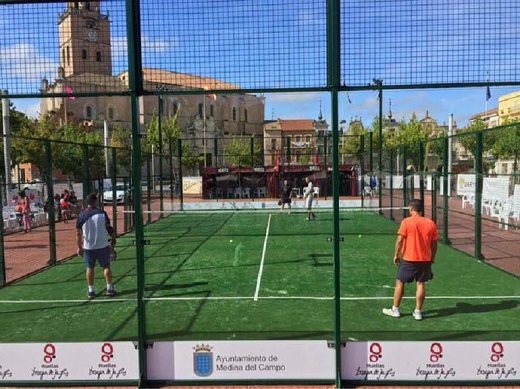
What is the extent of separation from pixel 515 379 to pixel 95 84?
5.38 metres

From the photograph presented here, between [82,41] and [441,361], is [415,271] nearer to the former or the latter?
[441,361]

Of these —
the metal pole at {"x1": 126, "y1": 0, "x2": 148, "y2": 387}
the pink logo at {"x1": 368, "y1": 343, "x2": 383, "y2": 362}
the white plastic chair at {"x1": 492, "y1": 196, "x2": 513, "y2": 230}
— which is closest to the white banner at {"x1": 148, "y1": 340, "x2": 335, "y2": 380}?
the pink logo at {"x1": 368, "y1": 343, "x2": 383, "y2": 362}

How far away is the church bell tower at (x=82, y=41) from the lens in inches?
191

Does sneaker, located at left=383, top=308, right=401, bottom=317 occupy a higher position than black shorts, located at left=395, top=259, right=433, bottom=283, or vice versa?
black shorts, located at left=395, top=259, right=433, bottom=283

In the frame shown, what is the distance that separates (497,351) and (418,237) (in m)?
2.20

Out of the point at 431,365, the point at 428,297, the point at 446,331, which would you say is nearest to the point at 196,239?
the point at 428,297

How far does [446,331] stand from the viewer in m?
6.45

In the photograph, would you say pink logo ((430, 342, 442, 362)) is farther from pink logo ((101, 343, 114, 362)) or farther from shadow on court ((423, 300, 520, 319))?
pink logo ((101, 343, 114, 362))

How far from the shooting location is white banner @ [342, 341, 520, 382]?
15.9 ft

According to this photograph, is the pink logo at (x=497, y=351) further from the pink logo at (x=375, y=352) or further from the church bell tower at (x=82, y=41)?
the church bell tower at (x=82, y=41)

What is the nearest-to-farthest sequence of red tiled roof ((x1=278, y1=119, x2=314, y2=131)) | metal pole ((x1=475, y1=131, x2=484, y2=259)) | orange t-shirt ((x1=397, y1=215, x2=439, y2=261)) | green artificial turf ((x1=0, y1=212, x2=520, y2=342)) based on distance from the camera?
green artificial turf ((x1=0, y1=212, x2=520, y2=342))
orange t-shirt ((x1=397, y1=215, x2=439, y2=261))
metal pole ((x1=475, y1=131, x2=484, y2=259))
red tiled roof ((x1=278, y1=119, x2=314, y2=131))

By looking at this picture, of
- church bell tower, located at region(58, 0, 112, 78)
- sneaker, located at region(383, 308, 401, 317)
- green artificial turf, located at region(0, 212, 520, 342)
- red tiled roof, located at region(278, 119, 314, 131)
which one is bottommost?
green artificial turf, located at region(0, 212, 520, 342)

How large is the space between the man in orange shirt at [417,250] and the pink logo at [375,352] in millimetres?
2174

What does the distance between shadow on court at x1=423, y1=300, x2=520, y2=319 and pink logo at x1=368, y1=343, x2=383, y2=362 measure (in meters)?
2.54
